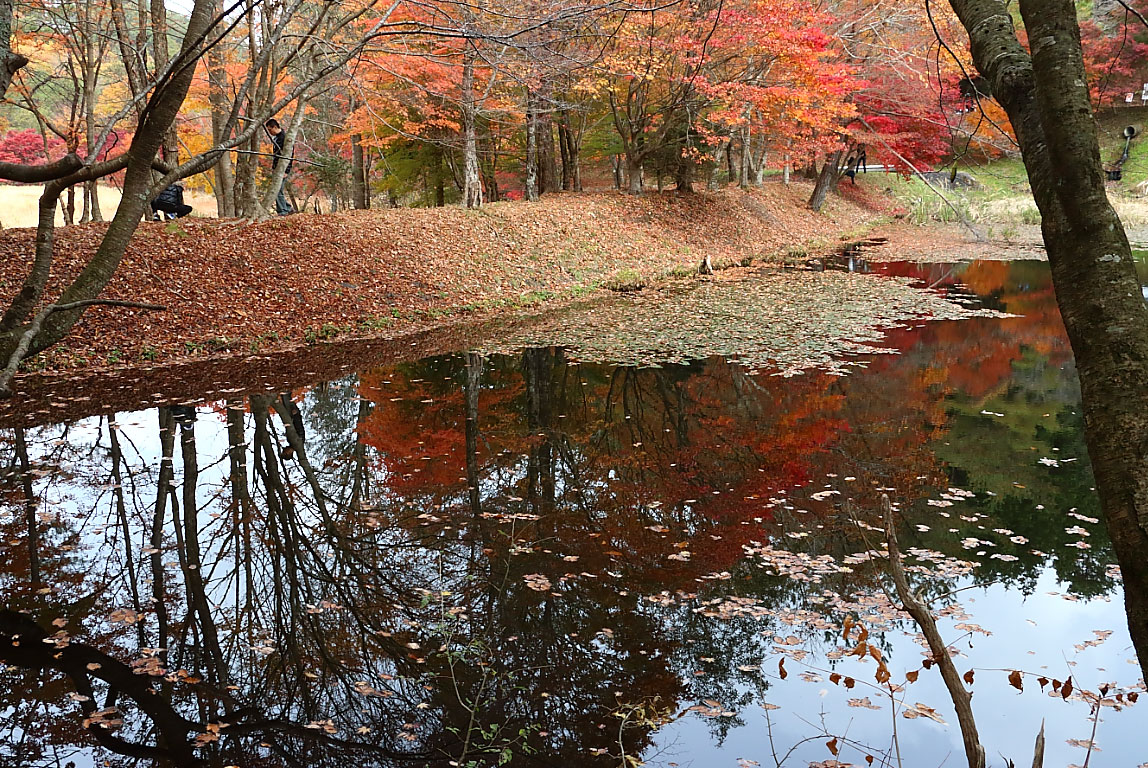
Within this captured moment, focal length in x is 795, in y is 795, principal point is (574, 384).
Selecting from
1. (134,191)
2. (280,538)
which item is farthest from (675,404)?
(134,191)

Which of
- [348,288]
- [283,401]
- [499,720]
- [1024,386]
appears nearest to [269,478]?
[283,401]

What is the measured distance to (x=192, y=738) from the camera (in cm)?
339

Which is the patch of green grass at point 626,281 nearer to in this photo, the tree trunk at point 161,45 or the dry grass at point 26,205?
the tree trunk at point 161,45

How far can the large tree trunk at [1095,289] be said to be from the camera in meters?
1.63

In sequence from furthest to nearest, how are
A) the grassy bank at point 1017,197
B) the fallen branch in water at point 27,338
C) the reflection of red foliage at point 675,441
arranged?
1. the grassy bank at point 1017,197
2. the fallen branch in water at point 27,338
3. the reflection of red foliage at point 675,441

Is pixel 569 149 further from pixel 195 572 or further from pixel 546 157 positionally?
pixel 195 572

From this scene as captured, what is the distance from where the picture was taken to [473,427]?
7.87 meters

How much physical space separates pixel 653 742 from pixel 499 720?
0.68 m

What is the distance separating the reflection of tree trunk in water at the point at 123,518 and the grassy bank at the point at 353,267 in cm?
247

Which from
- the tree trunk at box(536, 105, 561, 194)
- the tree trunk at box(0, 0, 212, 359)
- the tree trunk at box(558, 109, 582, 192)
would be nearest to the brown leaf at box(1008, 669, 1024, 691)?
the tree trunk at box(0, 0, 212, 359)

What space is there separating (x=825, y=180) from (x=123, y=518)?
26.8m

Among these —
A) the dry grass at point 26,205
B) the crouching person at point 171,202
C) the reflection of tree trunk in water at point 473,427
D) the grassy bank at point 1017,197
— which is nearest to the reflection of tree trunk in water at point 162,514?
the reflection of tree trunk in water at point 473,427

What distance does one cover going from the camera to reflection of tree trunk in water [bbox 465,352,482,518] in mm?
6211

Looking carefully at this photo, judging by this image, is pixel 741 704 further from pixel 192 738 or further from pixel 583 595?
pixel 192 738
